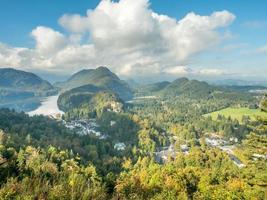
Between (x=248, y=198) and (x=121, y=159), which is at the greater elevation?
(x=248, y=198)

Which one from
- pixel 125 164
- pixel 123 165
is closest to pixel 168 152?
pixel 125 164

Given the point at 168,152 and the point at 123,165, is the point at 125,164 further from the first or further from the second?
the point at 168,152

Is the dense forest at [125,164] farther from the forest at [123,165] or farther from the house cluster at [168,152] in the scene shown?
the house cluster at [168,152]

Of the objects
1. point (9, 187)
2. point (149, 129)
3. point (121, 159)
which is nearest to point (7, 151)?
point (121, 159)

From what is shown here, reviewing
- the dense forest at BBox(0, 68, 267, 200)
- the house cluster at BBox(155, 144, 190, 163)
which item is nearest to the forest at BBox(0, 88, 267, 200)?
the dense forest at BBox(0, 68, 267, 200)

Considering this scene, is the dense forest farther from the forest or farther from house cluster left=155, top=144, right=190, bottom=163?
house cluster left=155, top=144, right=190, bottom=163

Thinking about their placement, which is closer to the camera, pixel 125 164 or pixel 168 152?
pixel 125 164

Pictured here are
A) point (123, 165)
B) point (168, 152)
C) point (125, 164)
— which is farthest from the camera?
point (168, 152)

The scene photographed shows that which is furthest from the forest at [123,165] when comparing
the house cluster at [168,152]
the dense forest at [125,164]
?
the house cluster at [168,152]

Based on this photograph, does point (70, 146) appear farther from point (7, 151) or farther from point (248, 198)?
point (248, 198)

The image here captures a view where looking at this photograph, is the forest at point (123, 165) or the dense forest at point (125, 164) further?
the dense forest at point (125, 164)

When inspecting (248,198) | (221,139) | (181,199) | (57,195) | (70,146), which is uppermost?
(57,195)
